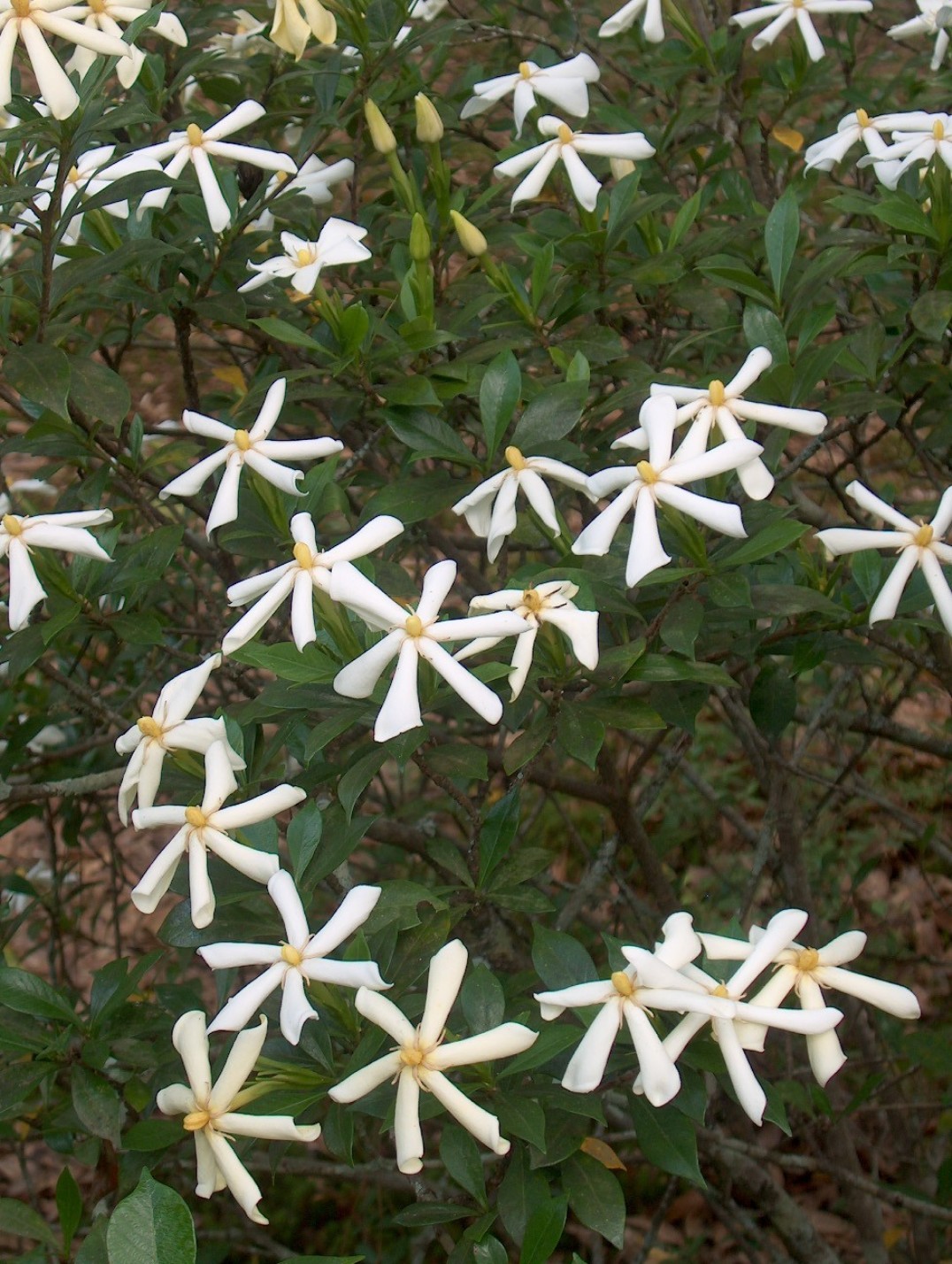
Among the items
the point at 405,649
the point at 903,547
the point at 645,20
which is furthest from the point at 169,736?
the point at 645,20

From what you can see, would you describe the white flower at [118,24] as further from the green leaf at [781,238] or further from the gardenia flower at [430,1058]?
the gardenia flower at [430,1058]

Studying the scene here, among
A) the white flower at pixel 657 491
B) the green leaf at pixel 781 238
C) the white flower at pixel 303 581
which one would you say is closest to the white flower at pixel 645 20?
the green leaf at pixel 781 238

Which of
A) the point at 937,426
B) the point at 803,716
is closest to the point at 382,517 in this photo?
the point at 937,426

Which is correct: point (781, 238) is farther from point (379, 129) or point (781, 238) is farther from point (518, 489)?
point (379, 129)

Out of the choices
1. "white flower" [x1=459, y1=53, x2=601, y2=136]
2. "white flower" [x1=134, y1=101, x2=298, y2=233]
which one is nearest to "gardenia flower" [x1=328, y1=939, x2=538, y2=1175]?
"white flower" [x1=134, y1=101, x2=298, y2=233]

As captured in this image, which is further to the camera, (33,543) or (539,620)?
(33,543)

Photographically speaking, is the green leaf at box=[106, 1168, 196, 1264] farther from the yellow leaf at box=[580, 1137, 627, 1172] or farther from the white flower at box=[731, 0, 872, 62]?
the white flower at box=[731, 0, 872, 62]

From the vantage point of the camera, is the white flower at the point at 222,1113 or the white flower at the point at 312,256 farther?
the white flower at the point at 312,256

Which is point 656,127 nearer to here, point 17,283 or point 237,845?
point 17,283
